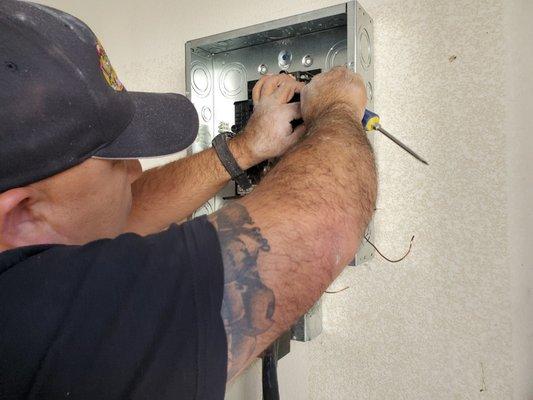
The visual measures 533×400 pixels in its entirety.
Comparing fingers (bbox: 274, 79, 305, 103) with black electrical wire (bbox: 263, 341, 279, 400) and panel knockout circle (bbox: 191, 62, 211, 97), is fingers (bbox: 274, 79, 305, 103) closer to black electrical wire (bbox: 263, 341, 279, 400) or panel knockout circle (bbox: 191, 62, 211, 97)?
panel knockout circle (bbox: 191, 62, 211, 97)

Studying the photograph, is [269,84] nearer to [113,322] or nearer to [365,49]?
[365,49]

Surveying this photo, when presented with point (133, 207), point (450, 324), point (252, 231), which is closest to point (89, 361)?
point (252, 231)

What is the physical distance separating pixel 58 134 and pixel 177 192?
0.46 meters

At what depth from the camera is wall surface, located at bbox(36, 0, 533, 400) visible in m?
0.73

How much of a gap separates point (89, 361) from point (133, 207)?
0.54 m

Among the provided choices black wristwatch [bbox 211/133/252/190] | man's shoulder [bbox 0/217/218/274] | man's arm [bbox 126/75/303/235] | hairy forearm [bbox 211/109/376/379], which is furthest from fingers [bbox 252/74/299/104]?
man's shoulder [bbox 0/217/218/274]

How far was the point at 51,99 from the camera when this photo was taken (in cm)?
39

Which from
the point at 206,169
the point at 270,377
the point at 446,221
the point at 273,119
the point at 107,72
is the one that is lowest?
the point at 270,377

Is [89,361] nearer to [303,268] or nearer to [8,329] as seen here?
[8,329]

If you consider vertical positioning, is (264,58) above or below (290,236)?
above

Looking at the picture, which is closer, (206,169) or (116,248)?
(116,248)

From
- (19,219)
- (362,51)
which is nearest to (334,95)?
(362,51)

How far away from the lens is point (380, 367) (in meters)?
0.86

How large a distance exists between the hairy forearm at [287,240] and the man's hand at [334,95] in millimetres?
124
